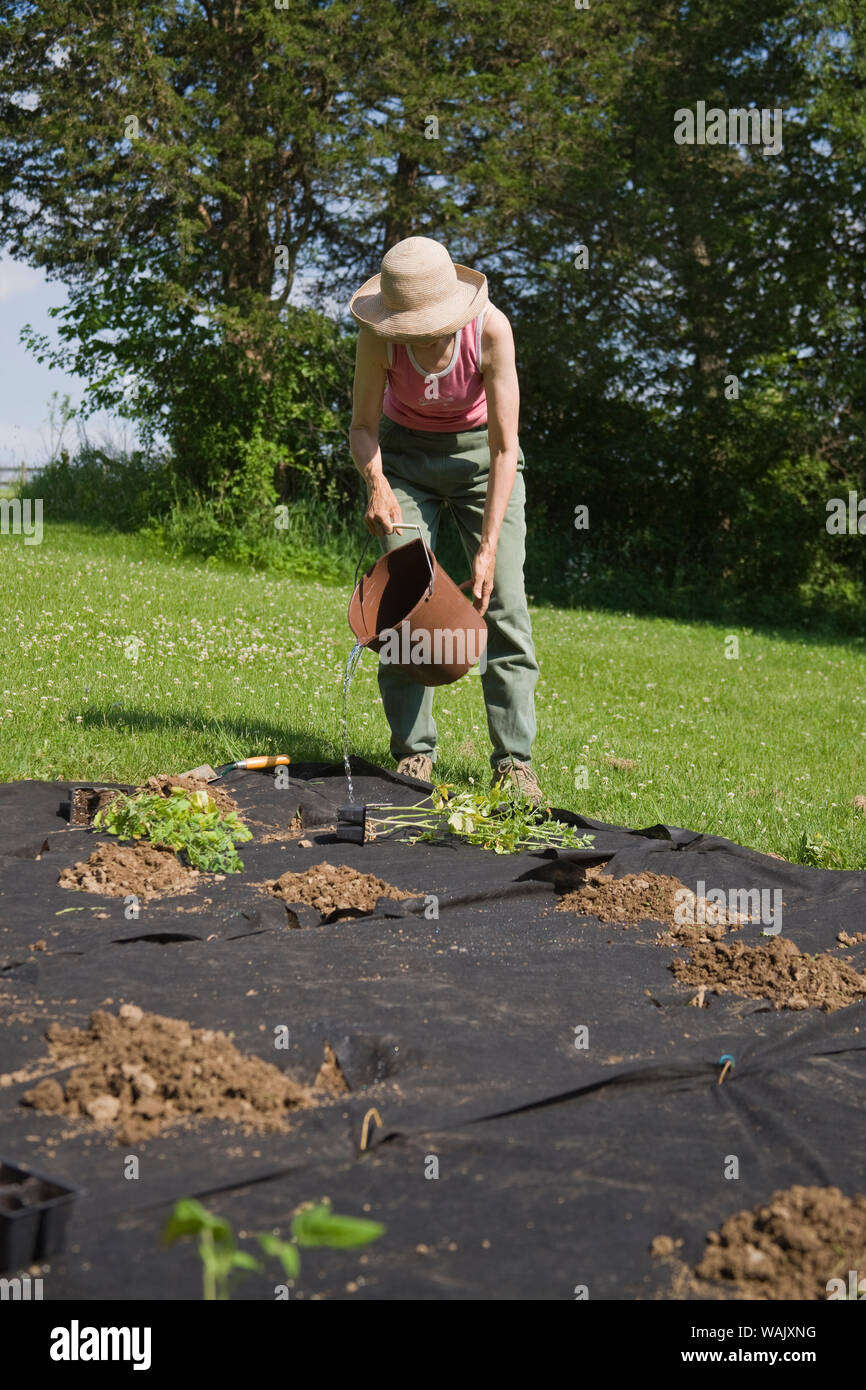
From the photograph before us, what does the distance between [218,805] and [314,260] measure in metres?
13.5

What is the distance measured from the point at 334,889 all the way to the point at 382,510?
1501mm

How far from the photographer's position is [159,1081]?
2021mm

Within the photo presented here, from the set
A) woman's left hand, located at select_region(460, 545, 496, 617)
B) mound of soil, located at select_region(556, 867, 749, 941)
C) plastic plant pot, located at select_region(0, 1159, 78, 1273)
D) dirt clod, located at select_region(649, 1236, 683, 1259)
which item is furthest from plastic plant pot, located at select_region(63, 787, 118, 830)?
dirt clod, located at select_region(649, 1236, 683, 1259)

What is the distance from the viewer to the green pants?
14.1 ft

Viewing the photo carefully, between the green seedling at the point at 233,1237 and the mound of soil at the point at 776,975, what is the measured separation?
55.9 inches

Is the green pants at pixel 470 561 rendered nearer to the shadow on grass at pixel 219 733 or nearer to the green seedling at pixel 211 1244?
the shadow on grass at pixel 219 733

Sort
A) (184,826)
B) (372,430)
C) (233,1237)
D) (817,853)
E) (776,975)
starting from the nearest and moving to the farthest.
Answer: (233,1237) < (776,975) < (184,826) < (817,853) < (372,430)

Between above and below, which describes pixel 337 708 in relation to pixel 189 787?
above

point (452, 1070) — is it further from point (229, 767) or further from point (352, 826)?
point (229, 767)

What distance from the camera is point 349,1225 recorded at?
48.0 inches

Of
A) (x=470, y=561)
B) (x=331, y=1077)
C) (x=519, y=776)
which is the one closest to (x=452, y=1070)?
(x=331, y=1077)

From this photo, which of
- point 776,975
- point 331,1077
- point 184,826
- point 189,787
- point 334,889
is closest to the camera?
point 331,1077

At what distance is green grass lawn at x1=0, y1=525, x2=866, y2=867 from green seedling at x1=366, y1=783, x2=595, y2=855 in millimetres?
639
